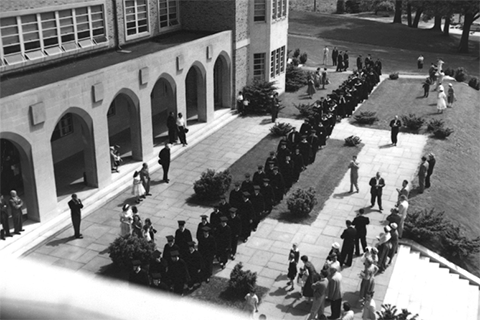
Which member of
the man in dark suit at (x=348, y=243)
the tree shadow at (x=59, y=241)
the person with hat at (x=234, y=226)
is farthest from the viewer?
the tree shadow at (x=59, y=241)

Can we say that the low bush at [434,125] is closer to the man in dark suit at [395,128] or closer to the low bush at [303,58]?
the man in dark suit at [395,128]

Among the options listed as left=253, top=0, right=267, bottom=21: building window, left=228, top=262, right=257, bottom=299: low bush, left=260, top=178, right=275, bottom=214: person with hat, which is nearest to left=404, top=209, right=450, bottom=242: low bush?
left=260, top=178, right=275, bottom=214: person with hat

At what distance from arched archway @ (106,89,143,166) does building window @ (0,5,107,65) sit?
2.76 m

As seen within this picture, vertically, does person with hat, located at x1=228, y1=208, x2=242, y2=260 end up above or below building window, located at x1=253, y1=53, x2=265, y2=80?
below

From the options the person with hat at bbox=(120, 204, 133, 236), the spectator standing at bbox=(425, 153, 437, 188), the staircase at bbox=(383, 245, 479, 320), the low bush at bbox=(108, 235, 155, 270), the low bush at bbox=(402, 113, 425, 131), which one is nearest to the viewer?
the low bush at bbox=(108, 235, 155, 270)

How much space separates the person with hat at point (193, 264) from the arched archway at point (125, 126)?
9041 mm

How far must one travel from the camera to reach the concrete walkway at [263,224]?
Answer: 15344 millimetres

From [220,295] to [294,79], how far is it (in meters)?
24.0

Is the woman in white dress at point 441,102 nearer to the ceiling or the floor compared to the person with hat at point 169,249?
nearer to the floor

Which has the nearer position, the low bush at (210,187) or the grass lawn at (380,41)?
the low bush at (210,187)

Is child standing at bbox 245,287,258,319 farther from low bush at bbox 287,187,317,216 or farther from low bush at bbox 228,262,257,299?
low bush at bbox 287,187,317,216

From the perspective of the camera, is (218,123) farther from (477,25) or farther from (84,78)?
(477,25)

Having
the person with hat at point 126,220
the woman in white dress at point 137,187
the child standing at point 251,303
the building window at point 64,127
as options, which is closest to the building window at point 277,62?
the building window at point 64,127

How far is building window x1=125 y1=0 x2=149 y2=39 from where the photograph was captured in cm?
2580
